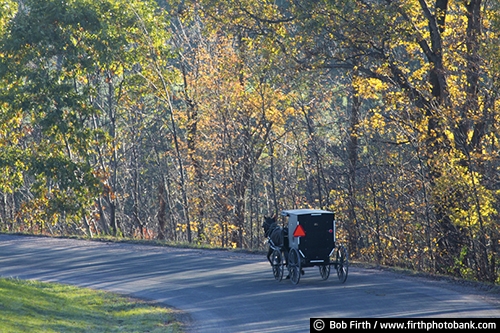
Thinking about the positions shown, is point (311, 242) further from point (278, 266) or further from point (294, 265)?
point (278, 266)

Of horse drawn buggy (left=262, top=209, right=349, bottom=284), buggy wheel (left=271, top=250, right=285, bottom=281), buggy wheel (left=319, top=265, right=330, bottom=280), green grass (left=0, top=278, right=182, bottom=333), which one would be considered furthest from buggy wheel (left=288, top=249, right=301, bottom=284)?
green grass (left=0, top=278, right=182, bottom=333)

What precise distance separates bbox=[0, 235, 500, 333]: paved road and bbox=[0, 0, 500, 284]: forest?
332cm

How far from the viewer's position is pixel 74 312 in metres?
15.8

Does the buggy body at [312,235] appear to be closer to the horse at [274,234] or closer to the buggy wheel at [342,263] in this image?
the buggy wheel at [342,263]

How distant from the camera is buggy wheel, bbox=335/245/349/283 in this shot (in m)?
17.6

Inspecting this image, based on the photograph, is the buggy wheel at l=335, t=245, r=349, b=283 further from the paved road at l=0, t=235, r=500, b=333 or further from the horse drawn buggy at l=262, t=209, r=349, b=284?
the paved road at l=0, t=235, r=500, b=333

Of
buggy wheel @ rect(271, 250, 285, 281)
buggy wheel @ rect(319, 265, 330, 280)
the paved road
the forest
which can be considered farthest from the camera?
the forest

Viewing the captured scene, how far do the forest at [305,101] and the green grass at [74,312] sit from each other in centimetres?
842

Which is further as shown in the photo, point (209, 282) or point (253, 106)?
point (253, 106)

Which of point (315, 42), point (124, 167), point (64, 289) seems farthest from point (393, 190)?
point (124, 167)

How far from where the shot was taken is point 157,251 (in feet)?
83.0

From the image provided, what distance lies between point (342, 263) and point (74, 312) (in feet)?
19.5

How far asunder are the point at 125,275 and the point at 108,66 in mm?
11366

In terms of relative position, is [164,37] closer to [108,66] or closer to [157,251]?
[108,66]
